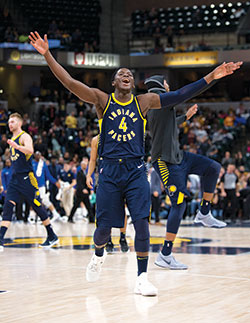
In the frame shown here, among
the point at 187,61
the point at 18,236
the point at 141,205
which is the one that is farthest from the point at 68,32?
the point at 141,205

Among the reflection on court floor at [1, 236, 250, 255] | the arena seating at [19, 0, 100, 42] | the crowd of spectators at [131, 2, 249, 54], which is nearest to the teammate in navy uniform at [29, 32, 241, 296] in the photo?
the reflection on court floor at [1, 236, 250, 255]

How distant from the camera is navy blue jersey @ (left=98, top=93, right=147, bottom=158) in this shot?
553cm

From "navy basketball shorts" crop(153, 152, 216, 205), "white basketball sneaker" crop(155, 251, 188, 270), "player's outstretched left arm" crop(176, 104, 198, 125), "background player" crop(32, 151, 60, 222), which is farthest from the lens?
"background player" crop(32, 151, 60, 222)

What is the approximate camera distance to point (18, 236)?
1191 centimetres

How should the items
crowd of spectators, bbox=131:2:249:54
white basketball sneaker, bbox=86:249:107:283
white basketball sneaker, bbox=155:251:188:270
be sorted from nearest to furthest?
white basketball sneaker, bbox=86:249:107:283 < white basketball sneaker, bbox=155:251:188:270 < crowd of spectators, bbox=131:2:249:54

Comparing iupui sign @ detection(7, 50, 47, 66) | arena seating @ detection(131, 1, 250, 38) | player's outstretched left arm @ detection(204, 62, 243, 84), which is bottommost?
player's outstretched left arm @ detection(204, 62, 243, 84)

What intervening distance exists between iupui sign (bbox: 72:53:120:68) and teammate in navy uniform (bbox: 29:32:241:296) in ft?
78.9

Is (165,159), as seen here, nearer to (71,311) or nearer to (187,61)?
(71,311)

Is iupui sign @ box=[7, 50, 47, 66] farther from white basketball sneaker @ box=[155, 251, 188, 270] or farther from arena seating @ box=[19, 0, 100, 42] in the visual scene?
white basketball sneaker @ box=[155, 251, 188, 270]

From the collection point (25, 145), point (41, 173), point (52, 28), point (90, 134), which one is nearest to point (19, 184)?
point (25, 145)

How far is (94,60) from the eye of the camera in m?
30.1

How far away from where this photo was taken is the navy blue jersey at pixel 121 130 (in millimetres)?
5531

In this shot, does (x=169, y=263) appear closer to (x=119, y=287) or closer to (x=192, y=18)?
(x=119, y=287)

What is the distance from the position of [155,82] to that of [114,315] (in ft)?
11.2
